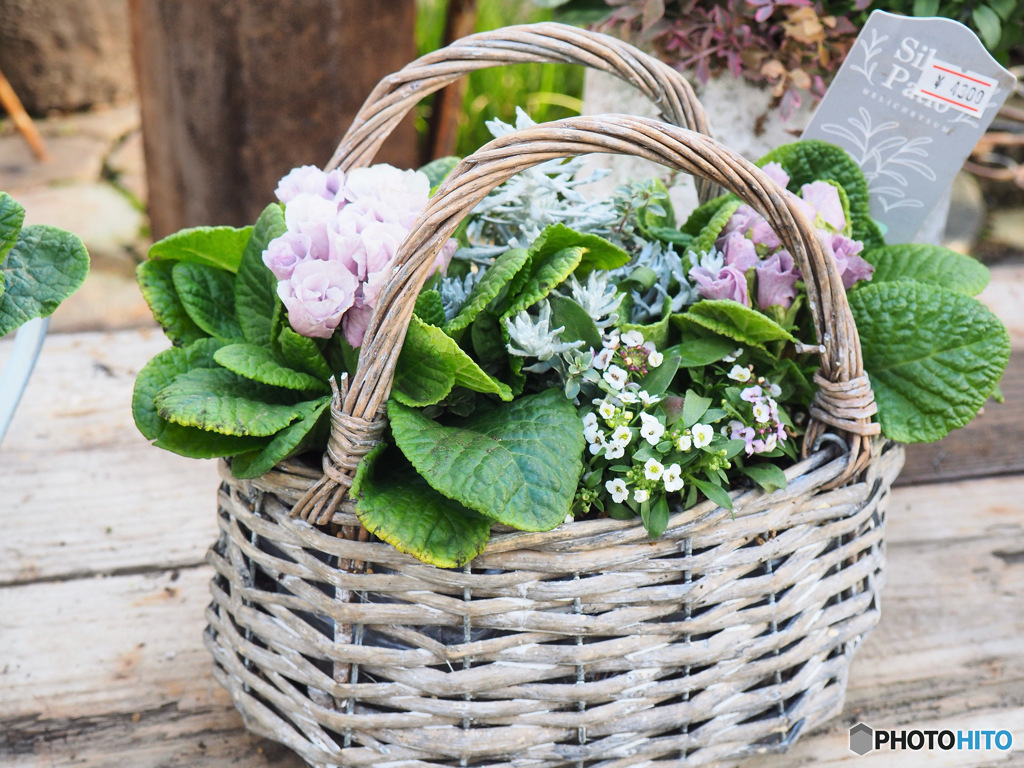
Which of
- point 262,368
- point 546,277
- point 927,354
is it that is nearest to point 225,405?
point 262,368

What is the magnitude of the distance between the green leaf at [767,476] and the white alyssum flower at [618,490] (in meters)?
0.11

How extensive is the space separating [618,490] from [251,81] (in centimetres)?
122

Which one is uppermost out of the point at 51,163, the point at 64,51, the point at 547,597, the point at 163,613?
the point at 547,597

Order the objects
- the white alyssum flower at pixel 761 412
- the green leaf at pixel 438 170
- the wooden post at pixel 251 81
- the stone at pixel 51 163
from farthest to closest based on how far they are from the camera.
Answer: the stone at pixel 51 163 → the wooden post at pixel 251 81 → the green leaf at pixel 438 170 → the white alyssum flower at pixel 761 412

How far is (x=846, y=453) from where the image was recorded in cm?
72

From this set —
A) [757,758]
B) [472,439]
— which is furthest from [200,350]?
[757,758]

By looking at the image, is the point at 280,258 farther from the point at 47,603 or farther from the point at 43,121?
the point at 43,121

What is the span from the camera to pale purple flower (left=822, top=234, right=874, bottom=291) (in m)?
0.79

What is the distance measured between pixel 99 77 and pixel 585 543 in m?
2.90

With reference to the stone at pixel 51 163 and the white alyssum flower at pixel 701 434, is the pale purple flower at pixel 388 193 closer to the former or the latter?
the white alyssum flower at pixel 701 434

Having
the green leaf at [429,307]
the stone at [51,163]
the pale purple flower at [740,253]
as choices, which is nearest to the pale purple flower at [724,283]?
the pale purple flower at [740,253]

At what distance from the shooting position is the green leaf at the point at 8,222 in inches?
23.9

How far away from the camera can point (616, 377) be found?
68 centimetres

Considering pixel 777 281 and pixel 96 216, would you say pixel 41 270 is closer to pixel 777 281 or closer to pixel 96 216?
pixel 777 281
